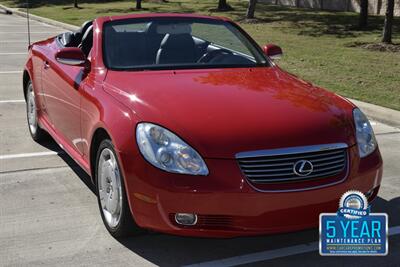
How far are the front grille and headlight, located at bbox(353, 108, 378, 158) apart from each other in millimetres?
402

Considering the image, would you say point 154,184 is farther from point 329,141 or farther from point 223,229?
point 329,141

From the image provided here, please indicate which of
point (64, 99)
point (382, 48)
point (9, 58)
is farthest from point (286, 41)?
point (64, 99)

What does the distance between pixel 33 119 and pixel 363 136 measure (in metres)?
3.90

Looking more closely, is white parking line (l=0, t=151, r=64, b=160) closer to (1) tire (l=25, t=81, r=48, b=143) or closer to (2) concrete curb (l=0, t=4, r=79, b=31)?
(1) tire (l=25, t=81, r=48, b=143)

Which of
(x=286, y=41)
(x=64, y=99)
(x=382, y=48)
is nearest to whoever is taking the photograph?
(x=64, y=99)

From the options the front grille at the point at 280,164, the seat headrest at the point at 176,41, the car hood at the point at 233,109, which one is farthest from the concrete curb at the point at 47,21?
the front grille at the point at 280,164

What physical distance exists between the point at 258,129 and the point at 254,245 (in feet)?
2.90

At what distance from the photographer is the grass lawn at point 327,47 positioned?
9484mm

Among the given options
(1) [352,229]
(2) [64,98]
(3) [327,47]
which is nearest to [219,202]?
(1) [352,229]

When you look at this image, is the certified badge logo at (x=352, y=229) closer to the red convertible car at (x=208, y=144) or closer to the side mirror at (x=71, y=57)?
the red convertible car at (x=208, y=144)

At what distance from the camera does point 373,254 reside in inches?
150

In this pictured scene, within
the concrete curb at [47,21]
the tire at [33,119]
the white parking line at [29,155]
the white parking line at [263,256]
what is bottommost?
the concrete curb at [47,21]

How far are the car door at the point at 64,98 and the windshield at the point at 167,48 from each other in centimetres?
37

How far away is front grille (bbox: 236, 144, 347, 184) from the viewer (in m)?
3.49
